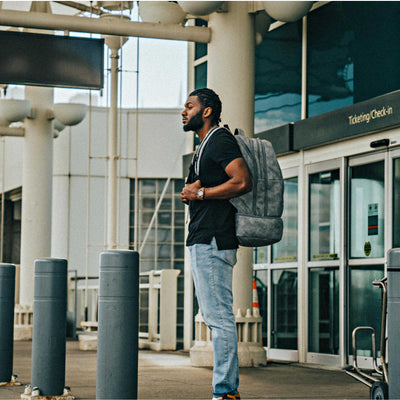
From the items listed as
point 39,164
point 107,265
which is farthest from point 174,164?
point 107,265

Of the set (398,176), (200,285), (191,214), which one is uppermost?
(398,176)

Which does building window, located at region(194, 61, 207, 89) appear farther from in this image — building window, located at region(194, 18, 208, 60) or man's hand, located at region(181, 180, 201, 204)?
man's hand, located at region(181, 180, 201, 204)

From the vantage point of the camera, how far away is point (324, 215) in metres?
10.9

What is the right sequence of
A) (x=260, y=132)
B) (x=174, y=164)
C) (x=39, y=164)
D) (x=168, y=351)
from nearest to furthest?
(x=260, y=132)
(x=168, y=351)
(x=39, y=164)
(x=174, y=164)

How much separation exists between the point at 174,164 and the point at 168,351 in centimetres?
1057

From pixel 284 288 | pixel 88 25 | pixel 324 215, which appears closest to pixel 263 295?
pixel 284 288

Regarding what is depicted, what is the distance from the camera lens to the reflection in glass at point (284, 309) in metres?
11.4

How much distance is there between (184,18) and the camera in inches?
401

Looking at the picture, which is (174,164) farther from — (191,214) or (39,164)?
(191,214)

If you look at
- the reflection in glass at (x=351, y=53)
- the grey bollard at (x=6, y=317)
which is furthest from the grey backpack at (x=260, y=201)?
the reflection in glass at (x=351, y=53)

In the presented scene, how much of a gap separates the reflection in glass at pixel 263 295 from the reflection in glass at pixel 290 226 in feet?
1.32

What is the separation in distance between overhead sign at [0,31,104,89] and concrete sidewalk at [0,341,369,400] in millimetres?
3233

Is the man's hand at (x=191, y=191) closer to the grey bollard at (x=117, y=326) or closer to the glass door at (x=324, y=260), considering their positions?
the grey bollard at (x=117, y=326)

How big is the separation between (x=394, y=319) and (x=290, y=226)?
756 cm
